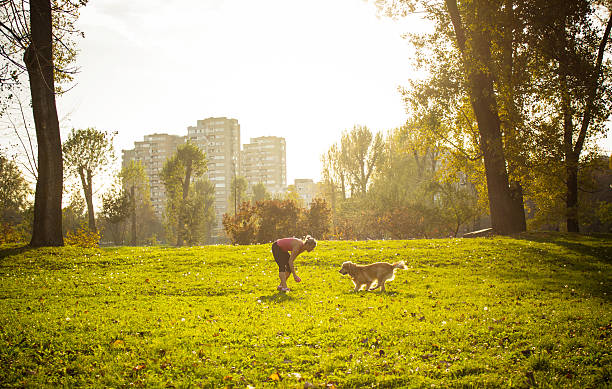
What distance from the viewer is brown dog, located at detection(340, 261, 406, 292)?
12500 millimetres

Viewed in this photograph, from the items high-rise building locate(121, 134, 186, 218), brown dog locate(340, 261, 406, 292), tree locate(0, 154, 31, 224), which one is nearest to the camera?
brown dog locate(340, 261, 406, 292)

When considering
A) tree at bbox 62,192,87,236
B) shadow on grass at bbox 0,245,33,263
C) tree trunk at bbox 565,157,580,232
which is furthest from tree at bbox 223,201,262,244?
tree trunk at bbox 565,157,580,232

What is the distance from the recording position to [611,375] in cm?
584

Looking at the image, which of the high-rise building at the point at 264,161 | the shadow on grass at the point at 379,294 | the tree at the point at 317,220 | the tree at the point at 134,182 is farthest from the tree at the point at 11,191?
the high-rise building at the point at 264,161

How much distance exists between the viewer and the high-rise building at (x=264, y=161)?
18850cm

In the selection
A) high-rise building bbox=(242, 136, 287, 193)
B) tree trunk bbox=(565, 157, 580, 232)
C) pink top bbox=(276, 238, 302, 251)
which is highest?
high-rise building bbox=(242, 136, 287, 193)

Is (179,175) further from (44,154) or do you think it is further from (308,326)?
(308,326)

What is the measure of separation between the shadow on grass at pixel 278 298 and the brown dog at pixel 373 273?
2.02 metres

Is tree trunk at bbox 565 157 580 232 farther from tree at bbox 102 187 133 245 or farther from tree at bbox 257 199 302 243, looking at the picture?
tree at bbox 102 187 133 245

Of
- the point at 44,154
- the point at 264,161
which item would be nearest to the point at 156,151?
the point at 264,161

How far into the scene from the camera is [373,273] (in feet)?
41.3

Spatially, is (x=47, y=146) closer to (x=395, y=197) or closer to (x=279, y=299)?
(x=279, y=299)

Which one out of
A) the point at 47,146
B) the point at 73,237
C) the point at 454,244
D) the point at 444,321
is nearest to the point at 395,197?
the point at 454,244

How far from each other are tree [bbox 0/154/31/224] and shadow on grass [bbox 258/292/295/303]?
156 feet
